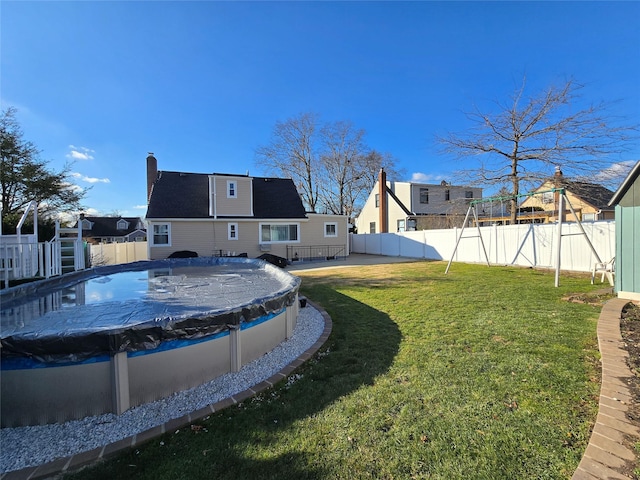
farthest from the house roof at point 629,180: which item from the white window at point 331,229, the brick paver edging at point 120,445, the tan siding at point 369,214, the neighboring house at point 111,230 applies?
the neighboring house at point 111,230

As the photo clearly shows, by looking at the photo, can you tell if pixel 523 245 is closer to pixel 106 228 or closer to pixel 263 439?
pixel 263 439

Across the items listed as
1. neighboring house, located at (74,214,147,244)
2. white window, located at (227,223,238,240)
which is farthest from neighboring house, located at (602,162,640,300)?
neighboring house, located at (74,214,147,244)

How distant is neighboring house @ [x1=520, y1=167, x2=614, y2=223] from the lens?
1368 centimetres

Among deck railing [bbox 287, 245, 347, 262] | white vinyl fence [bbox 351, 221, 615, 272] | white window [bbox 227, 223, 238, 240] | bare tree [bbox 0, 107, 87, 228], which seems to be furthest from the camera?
deck railing [bbox 287, 245, 347, 262]

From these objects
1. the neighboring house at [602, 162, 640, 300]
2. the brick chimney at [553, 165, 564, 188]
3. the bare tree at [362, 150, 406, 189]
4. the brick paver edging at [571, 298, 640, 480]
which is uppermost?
the bare tree at [362, 150, 406, 189]

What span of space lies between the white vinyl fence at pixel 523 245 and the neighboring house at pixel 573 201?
169 centimetres

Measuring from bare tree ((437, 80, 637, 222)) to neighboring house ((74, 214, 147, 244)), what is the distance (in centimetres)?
4339

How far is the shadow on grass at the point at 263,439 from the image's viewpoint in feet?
5.92

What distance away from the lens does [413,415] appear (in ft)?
7.60

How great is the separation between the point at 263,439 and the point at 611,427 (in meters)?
2.40

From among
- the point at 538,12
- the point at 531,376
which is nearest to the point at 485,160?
the point at 538,12

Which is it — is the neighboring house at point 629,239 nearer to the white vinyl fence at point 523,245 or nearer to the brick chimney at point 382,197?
the white vinyl fence at point 523,245

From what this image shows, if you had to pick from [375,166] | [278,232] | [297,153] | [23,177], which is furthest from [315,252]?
[375,166]

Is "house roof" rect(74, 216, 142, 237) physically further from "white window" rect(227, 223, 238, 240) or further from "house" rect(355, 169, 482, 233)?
"house" rect(355, 169, 482, 233)
